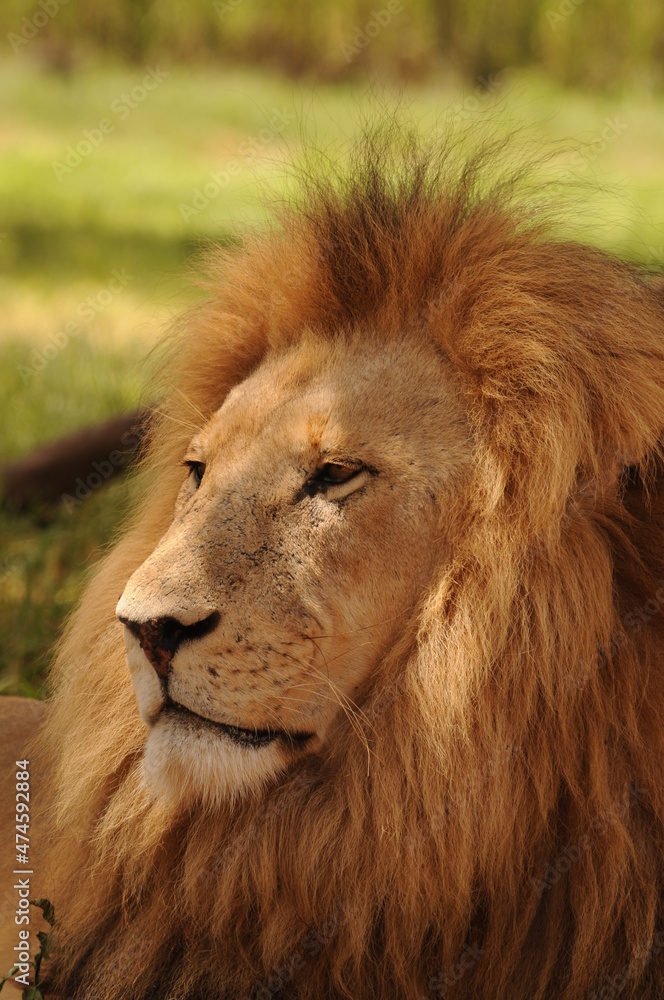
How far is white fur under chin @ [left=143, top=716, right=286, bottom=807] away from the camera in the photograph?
6.47 feet

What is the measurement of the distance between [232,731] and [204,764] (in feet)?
0.23

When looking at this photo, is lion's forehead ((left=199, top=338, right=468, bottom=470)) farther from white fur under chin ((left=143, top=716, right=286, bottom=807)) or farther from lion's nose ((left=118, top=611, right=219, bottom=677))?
white fur under chin ((left=143, top=716, right=286, bottom=807))

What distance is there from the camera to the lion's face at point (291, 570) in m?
1.96

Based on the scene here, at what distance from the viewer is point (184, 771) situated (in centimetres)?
200

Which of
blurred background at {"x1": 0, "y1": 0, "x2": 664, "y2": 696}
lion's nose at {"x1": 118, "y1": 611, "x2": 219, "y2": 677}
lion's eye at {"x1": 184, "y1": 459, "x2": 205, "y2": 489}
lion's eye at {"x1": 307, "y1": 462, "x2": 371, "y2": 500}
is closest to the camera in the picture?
lion's nose at {"x1": 118, "y1": 611, "x2": 219, "y2": 677}

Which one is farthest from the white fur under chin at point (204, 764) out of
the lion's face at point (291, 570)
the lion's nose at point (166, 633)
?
the lion's nose at point (166, 633)

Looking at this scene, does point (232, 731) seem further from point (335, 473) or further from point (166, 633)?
point (335, 473)

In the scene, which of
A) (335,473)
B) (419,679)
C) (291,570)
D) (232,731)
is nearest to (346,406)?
(335,473)

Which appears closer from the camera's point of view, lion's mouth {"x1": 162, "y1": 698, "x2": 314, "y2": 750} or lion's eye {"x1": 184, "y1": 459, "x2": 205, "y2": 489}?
lion's mouth {"x1": 162, "y1": 698, "x2": 314, "y2": 750}

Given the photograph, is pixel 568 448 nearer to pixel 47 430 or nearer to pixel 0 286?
pixel 47 430

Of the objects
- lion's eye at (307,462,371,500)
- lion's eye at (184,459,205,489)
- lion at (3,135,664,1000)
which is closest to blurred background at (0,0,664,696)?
lion's eye at (184,459,205,489)

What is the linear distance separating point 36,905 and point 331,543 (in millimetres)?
1020

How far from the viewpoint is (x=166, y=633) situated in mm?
1944

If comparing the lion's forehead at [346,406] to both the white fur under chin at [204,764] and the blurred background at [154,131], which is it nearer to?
the white fur under chin at [204,764]
